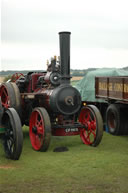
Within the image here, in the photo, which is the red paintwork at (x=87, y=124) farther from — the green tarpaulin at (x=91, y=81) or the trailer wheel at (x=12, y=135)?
the green tarpaulin at (x=91, y=81)

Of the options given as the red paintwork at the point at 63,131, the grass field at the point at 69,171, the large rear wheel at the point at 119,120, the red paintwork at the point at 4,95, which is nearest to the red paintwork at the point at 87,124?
the grass field at the point at 69,171

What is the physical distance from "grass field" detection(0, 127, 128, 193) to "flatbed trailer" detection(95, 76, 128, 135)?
1973 millimetres

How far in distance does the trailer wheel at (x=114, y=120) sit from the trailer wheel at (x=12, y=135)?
159 inches

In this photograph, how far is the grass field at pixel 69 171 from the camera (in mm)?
4820

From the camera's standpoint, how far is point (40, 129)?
7.31 m

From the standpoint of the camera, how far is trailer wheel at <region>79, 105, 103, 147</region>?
757 centimetres

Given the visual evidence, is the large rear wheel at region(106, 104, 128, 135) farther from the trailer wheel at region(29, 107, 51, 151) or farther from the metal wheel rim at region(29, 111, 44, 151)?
the metal wheel rim at region(29, 111, 44, 151)

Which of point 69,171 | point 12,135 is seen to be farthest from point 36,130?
point 69,171

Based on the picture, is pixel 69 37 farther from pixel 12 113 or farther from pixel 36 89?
pixel 12 113

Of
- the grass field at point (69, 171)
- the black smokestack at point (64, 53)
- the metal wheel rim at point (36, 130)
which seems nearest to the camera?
the grass field at point (69, 171)

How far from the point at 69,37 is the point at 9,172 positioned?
3592 millimetres

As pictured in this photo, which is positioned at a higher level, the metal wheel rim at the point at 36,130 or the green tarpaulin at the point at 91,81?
the green tarpaulin at the point at 91,81

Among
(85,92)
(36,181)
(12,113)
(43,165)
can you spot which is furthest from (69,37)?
(85,92)

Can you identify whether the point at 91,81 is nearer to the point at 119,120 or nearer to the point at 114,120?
the point at 114,120
